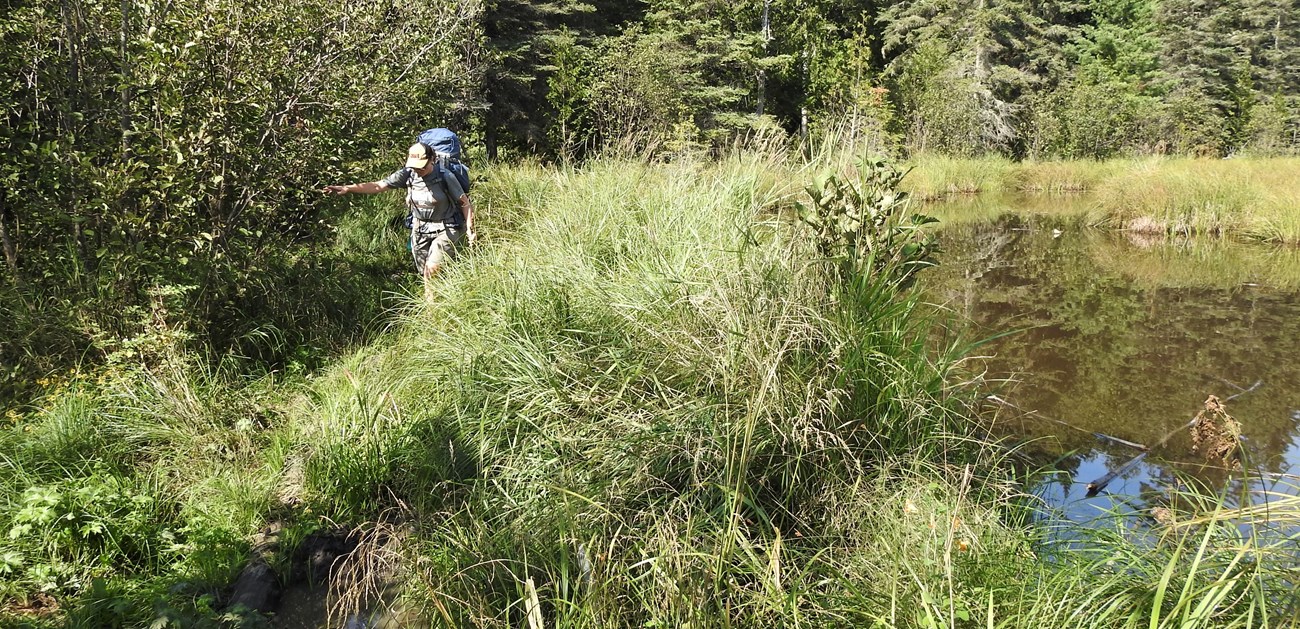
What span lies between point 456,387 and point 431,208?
6.61 ft

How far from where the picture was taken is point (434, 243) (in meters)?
5.07

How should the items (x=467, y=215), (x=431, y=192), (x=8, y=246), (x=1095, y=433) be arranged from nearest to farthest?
(x=8, y=246)
(x=1095, y=433)
(x=431, y=192)
(x=467, y=215)

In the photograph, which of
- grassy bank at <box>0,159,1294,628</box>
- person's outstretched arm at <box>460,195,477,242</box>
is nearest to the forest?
grassy bank at <box>0,159,1294,628</box>

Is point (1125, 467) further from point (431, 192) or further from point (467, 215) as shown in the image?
point (431, 192)

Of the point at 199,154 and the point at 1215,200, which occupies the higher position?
the point at 199,154

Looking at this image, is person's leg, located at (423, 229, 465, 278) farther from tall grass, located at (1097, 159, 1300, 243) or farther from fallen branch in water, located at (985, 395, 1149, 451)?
tall grass, located at (1097, 159, 1300, 243)

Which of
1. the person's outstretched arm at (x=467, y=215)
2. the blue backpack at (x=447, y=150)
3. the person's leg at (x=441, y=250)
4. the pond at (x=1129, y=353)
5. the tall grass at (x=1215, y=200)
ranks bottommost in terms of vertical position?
the pond at (x=1129, y=353)

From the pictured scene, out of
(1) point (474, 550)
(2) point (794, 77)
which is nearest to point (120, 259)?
(1) point (474, 550)

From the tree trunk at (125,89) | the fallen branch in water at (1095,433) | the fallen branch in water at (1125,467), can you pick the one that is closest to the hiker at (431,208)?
the tree trunk at (125,89)

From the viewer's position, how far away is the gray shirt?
496cm

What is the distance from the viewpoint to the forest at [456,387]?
227 centimetres

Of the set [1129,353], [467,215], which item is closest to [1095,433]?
[1129,353]

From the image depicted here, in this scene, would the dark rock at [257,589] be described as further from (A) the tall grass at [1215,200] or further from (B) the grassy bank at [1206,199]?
(A) the tall grass at [1215,200]

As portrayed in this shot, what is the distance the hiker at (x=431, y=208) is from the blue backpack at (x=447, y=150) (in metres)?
0.20
